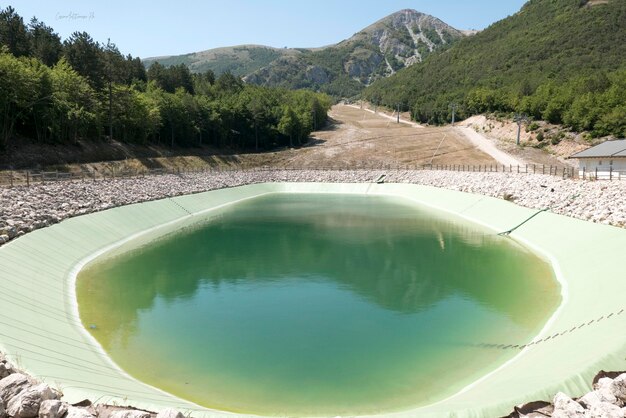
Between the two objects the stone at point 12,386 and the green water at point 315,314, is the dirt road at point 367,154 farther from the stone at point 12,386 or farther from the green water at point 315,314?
the stone at point 12,386

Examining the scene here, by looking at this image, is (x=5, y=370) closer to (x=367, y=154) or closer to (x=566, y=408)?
(x=566, y=408)

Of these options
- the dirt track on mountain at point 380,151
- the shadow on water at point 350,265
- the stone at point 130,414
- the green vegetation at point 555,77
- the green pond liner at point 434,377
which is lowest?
the shadow on water at point 350,265

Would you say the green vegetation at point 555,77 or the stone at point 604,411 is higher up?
the green vegetation at point 555,77

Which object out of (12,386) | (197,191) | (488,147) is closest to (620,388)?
(12,386)

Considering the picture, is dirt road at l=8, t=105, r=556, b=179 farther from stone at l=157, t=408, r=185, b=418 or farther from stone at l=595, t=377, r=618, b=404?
stone at l=595, t=377, r=618, b=404

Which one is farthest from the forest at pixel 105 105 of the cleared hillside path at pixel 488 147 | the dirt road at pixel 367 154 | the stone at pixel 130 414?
the stone at pixel 130 414

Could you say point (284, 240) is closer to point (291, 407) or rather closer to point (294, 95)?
point (291, 407)

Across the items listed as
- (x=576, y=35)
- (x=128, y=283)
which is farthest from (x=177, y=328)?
(x=576, y=35)
